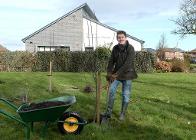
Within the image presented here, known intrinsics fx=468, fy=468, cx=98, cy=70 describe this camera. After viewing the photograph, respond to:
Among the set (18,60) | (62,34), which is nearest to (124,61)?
(18,60)

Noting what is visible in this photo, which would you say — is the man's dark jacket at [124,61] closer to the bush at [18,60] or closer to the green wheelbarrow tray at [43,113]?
the green wheelbarrow tray at [43,113]

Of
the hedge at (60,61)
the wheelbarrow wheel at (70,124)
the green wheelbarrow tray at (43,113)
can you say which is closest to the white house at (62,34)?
the hedge at (60,61)

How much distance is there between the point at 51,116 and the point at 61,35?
42.7m

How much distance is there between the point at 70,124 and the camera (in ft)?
27.2

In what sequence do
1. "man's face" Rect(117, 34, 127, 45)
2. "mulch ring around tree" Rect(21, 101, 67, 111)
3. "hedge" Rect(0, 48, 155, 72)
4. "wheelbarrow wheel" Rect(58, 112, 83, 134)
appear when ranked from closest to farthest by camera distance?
"mulch ring around tree" Rect(21, 101, 67, 111) → "wheelbarrow wheel" Rect(58, 112, 83, 134) → "man's face" Rect(117, 34, 127, 45) → "hedge" Rect(0, 48, 155, 72)

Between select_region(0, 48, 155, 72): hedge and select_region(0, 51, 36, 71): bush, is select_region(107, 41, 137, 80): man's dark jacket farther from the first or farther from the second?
select_region(0, 51, 36, 71): bush

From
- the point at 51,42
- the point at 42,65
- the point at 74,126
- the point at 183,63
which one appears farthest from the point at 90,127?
the point at 51,42

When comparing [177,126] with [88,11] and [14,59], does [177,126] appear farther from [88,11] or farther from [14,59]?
[88,11]

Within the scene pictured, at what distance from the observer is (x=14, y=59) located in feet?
120

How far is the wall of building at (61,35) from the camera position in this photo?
49219 millimetres

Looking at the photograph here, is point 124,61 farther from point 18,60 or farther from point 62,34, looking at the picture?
point 62,34

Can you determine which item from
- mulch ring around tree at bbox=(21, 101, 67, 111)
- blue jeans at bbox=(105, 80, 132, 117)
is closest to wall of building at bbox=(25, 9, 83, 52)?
blue jeans at bbox=(105, 80, 132, 117)

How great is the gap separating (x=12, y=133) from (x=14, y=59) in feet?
93.6

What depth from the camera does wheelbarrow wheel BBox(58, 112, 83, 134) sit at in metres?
8.19
